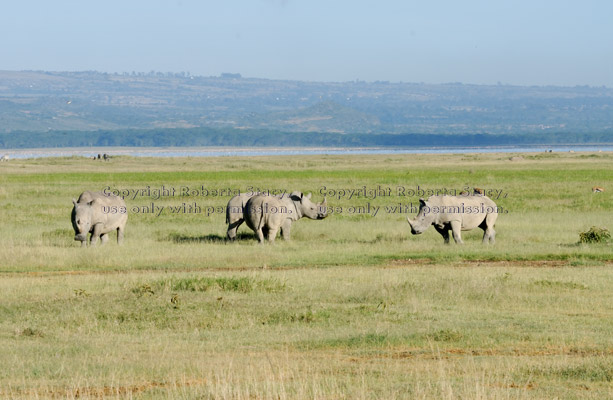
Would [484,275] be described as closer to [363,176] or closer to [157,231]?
[157,231]

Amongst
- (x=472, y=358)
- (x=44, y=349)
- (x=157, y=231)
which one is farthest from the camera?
(x=157, y=231)

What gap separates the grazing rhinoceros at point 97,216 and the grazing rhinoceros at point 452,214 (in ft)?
24.2

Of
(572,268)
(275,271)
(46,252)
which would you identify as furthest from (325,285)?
(46,252)

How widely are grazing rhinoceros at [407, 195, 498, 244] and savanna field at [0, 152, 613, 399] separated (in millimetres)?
544

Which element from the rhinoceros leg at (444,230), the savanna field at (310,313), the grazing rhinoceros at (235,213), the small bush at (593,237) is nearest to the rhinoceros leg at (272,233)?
the savanna field at (310,313)

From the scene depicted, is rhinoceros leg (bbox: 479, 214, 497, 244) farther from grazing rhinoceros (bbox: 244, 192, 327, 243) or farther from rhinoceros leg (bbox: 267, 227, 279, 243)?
rhinoceros leg (bbox: 267, 227, 279, 243)

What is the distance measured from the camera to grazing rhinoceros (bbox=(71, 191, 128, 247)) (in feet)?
80.6

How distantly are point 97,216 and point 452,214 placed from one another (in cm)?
879

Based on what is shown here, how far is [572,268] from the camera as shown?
69.2 ft

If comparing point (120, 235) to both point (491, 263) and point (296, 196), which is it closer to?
point (296, 196)

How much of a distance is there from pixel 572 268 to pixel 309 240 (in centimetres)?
824

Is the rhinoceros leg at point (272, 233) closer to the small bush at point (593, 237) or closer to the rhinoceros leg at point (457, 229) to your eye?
the rhinoceros leg at point (457, 229)

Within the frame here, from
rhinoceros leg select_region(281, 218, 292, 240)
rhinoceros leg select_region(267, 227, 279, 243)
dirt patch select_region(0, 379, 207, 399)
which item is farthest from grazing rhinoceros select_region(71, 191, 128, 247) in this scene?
dirt patch select_region(0, 379, 207, 399)

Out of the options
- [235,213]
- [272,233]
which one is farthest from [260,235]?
[235,213]
